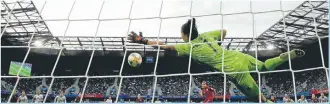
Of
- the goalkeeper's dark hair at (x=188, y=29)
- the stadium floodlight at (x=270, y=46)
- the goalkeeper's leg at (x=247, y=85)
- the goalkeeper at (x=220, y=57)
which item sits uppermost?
the stadium floodlight at (x=270, y=46)

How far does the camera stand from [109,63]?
51.5ft

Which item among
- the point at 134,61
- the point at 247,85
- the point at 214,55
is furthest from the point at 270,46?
the point at 247,85

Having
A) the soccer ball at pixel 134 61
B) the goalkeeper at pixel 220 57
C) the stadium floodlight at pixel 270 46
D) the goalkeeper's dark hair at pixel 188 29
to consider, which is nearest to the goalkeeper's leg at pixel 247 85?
the goalkeeper at pixel 220 57

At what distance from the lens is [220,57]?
3.82 meters

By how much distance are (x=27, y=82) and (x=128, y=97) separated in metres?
4.02

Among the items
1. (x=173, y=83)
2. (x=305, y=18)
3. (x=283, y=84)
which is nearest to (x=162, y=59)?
A: (x=173, y=83)

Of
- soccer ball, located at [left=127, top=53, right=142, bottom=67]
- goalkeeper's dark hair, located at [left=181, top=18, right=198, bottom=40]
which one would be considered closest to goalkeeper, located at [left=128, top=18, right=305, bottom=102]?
goalkeeper's dark hair, located at [left=181, top=18, right=198, bottom=40]

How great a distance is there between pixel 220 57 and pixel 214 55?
6 centimetres

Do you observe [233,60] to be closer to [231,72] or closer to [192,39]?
[231,72]

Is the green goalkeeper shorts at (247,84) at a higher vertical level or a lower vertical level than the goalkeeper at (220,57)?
lower

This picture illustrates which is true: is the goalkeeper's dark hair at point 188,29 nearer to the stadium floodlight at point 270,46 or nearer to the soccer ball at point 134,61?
the soccer ball at point 134,61

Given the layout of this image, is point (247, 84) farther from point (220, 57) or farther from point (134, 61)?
point (134, 61)

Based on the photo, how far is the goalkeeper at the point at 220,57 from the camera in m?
3.64

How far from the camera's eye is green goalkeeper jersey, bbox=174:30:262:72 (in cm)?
378
